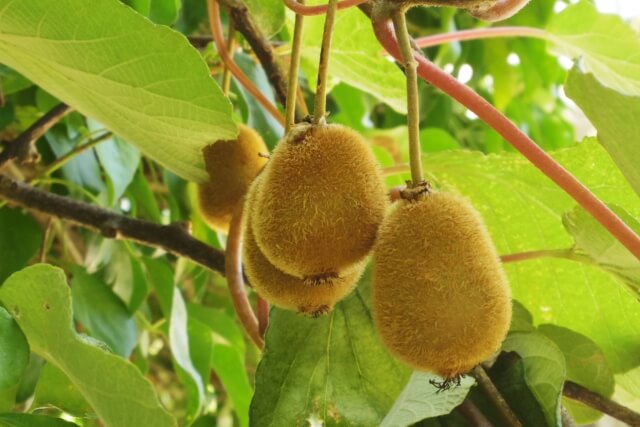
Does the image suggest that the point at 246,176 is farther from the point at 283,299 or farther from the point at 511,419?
the point at 511,419

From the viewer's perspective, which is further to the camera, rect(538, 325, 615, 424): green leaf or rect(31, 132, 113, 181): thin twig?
rect(31, 132, 113, 181): thin twig

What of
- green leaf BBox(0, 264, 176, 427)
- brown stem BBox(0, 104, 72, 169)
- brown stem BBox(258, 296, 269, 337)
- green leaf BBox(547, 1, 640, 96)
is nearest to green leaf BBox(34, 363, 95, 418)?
green leaf BBox(0, 264, 176, 427)

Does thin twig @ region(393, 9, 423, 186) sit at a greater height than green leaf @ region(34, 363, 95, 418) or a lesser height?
greater

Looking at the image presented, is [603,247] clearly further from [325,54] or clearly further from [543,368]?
[325,54]

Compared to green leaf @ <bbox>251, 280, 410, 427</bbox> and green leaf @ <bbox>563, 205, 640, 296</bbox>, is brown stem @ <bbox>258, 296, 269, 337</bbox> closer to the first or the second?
green leaf @ <bbox>251, 280, 410, 427</bbox>

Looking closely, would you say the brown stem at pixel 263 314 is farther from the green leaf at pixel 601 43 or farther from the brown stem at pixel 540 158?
the green leaf at pixel 601 43
